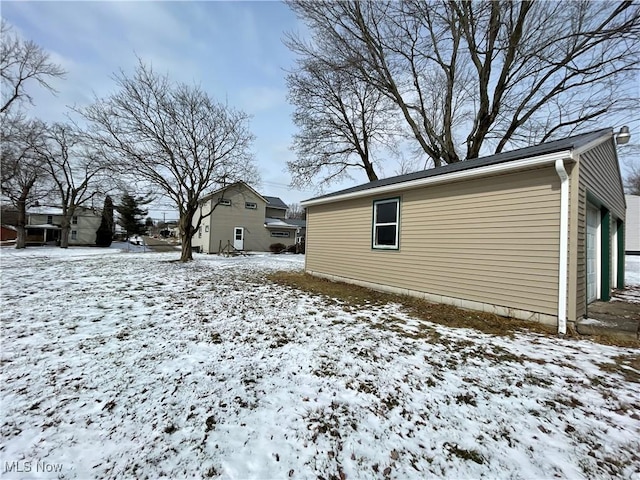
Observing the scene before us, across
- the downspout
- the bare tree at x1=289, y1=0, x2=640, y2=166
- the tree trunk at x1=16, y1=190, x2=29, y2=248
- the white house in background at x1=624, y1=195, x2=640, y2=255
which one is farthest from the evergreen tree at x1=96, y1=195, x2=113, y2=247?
the white house in background at x1=624, y1=195, x2=640, y2=255

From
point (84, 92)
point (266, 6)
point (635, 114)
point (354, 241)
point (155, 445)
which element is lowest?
point (155, 445)

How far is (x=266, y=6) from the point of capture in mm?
8992

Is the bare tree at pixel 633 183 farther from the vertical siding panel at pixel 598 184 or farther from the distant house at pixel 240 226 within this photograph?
the distant house at pixel 240 226

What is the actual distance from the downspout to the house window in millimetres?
3337

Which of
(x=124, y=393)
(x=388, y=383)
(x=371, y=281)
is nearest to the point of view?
(x=124, y=393)

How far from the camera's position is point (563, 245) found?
4344 mm

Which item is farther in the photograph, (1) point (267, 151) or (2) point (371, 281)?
(1) point (267, 151)

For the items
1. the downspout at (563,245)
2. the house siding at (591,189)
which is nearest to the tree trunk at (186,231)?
the downspout at (563,245)

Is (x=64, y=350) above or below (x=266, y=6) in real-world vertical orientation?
below

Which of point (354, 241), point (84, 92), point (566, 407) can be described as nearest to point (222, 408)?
point (566, 407)

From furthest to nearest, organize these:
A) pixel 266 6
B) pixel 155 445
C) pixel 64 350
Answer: pixel 266 6
pixel 64 350
pixel 155 445

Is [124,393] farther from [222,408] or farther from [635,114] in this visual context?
[635,114]

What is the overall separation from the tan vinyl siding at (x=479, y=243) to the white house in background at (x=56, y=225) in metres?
32.9

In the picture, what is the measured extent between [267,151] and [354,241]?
10980mm
